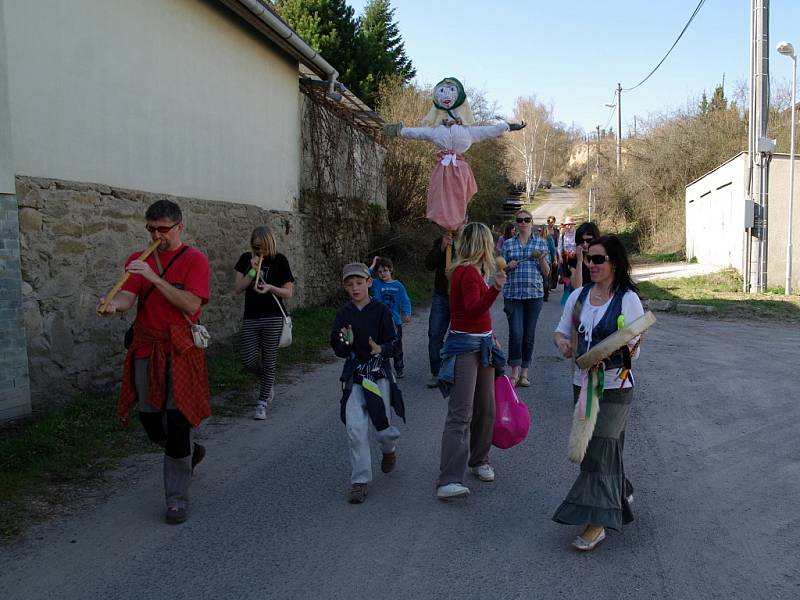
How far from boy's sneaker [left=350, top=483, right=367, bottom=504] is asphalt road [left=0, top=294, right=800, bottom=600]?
76 millimetres

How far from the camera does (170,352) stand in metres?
4.21

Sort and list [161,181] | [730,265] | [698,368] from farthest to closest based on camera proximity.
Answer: [730,265] → [698,368] → [161,181]

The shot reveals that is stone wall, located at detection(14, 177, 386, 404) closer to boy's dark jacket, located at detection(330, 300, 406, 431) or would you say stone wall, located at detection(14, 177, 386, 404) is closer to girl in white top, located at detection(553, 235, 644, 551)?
boy's dark jacket, located at detection(330, 300, 406, 431)

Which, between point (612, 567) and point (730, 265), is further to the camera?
point (730, 265)

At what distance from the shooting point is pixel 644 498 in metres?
4.51

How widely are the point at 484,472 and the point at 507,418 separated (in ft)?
1.41

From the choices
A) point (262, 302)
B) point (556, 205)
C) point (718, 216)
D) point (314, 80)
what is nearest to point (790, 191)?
point (718, 216)

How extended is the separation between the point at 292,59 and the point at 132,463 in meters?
8.99

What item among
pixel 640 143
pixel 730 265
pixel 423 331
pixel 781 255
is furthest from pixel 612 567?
pixel 640 143

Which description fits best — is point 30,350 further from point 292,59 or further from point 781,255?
point 781,255

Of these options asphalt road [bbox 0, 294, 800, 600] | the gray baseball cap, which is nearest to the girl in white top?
asphalt road [bbox 0, 294, 800, 600]

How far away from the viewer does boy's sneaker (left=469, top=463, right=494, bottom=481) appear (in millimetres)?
4855

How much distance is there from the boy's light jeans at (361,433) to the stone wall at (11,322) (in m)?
2.98

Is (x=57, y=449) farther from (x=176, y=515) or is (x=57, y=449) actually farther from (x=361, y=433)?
(x=361, y=433)
